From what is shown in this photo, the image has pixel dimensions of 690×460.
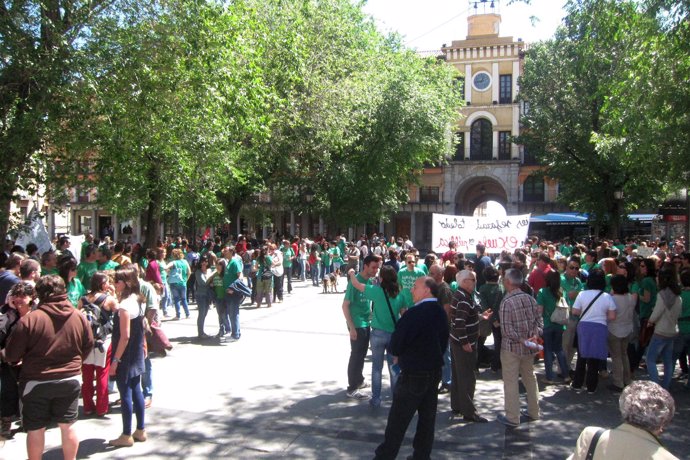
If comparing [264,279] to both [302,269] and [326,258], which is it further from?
[302,269]

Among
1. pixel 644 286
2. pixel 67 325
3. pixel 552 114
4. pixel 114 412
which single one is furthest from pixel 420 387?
pixel 552 114

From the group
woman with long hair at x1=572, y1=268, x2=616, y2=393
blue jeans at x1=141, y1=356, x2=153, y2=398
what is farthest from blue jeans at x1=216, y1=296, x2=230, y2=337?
woman with long hair at x1=572, y1=268, x2=616, y2=393

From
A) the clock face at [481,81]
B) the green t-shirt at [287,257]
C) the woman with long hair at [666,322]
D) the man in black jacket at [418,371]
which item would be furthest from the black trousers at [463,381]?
the clock face at [481,81]

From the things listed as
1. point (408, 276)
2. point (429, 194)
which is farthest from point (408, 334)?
point (429, 194)

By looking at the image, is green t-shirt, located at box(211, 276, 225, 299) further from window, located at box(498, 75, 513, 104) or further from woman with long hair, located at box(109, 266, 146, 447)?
window, located at box(498, 75, 513, 104)

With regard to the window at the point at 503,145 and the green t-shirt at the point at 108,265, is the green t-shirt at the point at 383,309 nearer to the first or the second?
the green t-shirt at the point at 108,265

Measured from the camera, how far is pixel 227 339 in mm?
10570

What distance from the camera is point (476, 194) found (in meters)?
49.7

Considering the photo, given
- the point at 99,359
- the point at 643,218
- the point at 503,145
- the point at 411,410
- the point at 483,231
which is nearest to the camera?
the point at 411,410

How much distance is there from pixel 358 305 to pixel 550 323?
261 centimetres

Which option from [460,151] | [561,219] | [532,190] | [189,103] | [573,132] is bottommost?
[561,219]

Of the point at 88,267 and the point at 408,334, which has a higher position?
the point at 88,267

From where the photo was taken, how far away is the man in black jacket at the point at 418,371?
16.2 ft

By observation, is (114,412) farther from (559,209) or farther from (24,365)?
(559,209)
